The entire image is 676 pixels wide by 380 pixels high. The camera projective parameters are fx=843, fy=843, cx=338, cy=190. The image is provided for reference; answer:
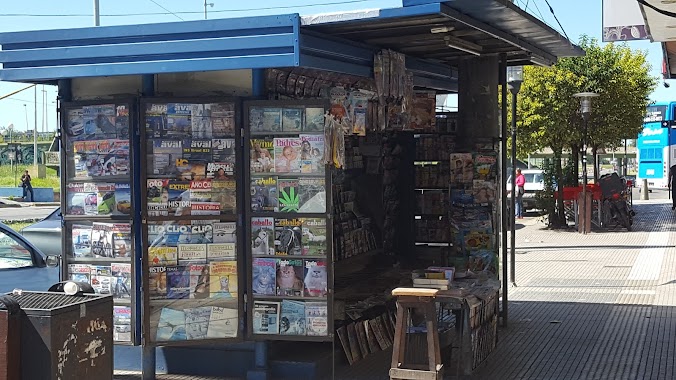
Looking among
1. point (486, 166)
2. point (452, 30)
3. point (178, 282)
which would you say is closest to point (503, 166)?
point (486, 166)

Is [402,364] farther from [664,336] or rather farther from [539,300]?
[539,300]

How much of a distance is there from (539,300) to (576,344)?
3.11m

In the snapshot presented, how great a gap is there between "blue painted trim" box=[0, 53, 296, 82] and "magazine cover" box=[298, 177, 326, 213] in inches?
41.4

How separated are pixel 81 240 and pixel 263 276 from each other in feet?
5.71

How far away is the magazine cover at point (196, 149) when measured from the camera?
23.7ft

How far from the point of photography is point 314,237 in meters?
7.12

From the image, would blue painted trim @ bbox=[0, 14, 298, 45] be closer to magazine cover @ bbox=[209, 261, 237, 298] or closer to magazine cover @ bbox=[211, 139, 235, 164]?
magazine cover @ bbox=[211, 139, 235, 164]

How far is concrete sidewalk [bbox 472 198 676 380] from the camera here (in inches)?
317

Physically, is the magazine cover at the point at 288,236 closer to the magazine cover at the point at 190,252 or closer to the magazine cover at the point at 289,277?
the magazine cover at the point at 289,277

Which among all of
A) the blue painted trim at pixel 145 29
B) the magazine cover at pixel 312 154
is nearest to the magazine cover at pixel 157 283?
the magazine cover at pixel 312 154

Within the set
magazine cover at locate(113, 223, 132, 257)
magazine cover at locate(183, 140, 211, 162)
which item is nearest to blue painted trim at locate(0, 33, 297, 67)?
magazine cover at locate(183, 140, 211, 162)

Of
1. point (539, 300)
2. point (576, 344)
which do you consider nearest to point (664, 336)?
point (576, 344)

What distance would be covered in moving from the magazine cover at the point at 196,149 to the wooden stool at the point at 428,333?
2.02 metres

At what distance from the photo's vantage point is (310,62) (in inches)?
273
